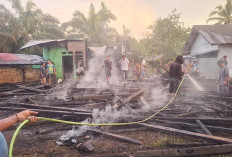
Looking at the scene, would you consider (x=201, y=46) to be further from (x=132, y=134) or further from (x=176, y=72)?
(x=132, y=134)

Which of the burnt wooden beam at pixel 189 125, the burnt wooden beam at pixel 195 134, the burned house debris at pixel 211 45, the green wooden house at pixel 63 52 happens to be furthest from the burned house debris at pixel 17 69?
the burned house debris at pixel 211 45

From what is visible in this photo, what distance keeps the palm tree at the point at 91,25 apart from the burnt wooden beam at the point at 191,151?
2658 centimetres

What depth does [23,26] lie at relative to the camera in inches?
805

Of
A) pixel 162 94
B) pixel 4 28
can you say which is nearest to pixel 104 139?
pixel 162 94

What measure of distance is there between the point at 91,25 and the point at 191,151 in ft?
91.1

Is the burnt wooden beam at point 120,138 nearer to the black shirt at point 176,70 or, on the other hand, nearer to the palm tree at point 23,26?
the black shirt at point 176,70

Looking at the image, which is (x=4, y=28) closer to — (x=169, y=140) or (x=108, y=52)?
(x=108, y=52)

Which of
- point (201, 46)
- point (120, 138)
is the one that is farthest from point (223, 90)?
point (201, 46)

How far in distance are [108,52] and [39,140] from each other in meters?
16.0

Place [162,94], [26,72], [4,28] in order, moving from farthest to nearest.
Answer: [4,28]
[26,72]
[162,94]

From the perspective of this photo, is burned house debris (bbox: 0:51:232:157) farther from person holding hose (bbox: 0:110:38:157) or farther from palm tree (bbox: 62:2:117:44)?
palm tree (bbox: 62:2:117:44)

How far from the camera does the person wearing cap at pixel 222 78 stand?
24.6ft

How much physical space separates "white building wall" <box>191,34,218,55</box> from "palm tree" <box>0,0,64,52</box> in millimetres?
17838

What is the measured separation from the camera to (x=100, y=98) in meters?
7.86
